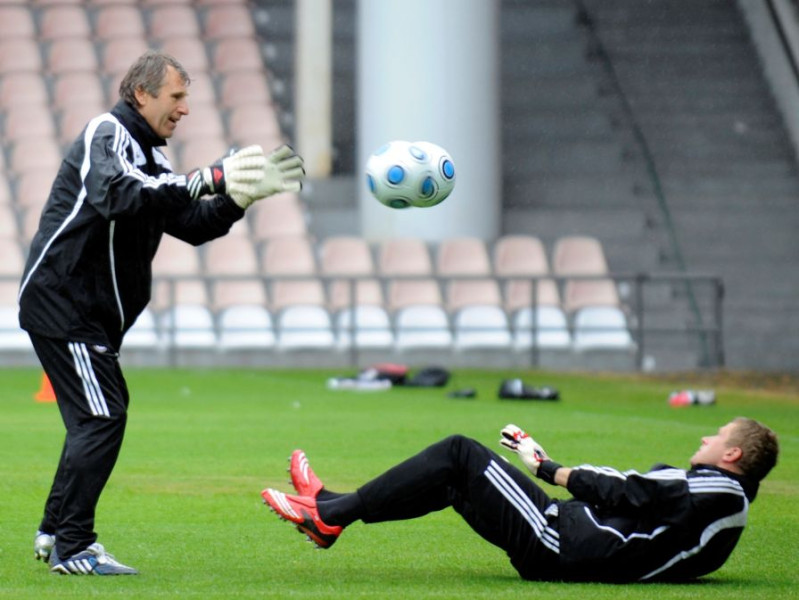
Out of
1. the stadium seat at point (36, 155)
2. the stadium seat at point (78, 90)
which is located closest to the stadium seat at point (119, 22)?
the stadium seat at point (78, 90)

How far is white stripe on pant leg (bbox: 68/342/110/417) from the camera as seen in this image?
20.7ft

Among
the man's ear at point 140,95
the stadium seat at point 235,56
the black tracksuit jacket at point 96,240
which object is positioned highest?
the stadium seat at point 235,56

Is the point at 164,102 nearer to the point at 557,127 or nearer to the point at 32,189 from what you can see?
the point at 32,189

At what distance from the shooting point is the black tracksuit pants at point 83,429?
6262 millimetres

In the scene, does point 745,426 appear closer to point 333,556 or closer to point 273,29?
point 333,556

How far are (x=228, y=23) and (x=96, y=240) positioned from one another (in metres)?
20.4

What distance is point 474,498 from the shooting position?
6.22 metres

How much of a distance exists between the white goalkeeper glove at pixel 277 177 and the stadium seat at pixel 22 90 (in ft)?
61.5

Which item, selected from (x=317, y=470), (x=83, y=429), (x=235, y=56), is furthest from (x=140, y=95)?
(x=235, y=56)

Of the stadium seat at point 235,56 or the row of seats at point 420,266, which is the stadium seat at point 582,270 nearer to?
the row of seats at point 420,266

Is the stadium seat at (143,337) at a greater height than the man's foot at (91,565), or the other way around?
the man's foot at (91,565)

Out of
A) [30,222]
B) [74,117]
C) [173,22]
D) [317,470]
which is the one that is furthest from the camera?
[173,22]

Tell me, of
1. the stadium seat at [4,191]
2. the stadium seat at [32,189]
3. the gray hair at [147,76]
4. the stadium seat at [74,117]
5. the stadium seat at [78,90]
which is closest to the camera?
the gray hair at [147,76]

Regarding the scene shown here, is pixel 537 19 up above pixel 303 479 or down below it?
above
